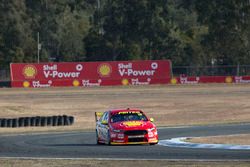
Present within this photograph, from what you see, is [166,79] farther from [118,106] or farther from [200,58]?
[200,58]

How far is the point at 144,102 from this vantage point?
170ft

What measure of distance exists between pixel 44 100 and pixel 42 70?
14.0 m

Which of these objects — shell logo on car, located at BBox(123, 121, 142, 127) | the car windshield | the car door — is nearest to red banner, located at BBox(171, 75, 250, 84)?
the car door

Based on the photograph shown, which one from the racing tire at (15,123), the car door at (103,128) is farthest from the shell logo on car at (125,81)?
the car door at (103,128)

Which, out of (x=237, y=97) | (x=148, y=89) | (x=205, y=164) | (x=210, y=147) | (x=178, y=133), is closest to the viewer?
(x=205, y=164)

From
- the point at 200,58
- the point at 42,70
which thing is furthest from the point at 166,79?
the point at 200,58

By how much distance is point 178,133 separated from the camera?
3100 centimetres

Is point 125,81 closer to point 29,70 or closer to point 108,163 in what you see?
point 29,70

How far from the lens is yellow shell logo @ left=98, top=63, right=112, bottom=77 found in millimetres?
68250

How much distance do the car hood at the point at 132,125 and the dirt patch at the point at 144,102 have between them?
13005 millimetres

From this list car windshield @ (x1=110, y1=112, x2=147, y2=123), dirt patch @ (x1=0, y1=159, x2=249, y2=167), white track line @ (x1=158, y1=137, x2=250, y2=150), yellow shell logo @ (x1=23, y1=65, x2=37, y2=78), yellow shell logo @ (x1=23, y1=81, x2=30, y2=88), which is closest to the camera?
dirt patch @ (x1=0, y1=159, x2=249, y2=167)

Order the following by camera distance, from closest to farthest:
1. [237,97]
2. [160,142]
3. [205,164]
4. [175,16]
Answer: [205,164], [160,142], [237,97], [175,16]

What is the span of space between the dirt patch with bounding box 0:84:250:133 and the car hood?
42.7 ft

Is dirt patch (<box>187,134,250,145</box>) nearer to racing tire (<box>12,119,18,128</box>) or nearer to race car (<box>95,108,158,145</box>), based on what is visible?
race car (<box>95,108,158,145</box>)
